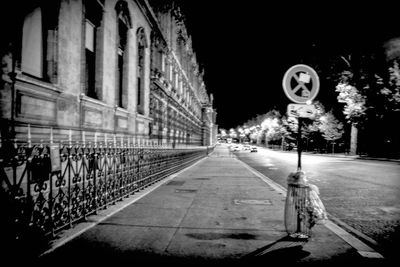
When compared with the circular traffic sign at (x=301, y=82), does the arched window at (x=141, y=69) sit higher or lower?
higher

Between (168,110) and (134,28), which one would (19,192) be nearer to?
(134,28)

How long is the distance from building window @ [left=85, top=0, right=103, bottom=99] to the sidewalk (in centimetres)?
585

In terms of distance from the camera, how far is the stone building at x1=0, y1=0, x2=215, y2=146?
7.25m

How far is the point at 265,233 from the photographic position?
5965 millimetres

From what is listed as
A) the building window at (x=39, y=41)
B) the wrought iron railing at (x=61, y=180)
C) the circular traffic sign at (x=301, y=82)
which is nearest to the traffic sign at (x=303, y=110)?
the circular traffic sign at (x=301, y=82)

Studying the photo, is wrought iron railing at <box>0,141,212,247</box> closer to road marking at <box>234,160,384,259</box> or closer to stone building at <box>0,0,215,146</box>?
stone building at <box>0,0,215,146</box>

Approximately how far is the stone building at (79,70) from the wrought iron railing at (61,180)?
3.56 ft

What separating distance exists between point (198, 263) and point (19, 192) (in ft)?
8.96

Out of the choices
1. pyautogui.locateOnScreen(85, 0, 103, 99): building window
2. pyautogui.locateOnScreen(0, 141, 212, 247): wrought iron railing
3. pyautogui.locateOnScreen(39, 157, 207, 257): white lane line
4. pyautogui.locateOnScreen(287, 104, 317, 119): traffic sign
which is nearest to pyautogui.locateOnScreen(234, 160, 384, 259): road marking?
pyautogui.locateOnScreen(287, 104, 317, 119): traffic sign

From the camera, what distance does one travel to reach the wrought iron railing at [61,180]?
174 inches

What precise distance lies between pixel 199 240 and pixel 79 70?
7581mm

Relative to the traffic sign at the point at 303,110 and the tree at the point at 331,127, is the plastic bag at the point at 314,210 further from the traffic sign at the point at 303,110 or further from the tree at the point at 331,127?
the tree at the point at 331,127

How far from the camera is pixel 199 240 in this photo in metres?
5.45

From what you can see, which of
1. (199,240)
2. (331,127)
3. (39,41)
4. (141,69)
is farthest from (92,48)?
(331,127)
